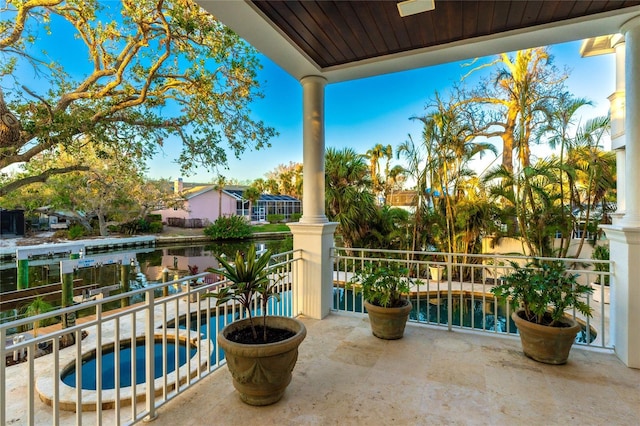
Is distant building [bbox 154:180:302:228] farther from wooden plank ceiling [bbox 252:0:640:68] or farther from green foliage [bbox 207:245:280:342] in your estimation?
green foliage [bbox 207:245:280:342]

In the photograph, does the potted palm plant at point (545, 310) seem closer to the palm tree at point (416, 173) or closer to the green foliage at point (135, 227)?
the palm tree at point (416, 173)

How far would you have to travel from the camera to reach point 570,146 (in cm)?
560

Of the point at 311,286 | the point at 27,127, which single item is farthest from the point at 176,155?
the point at 311,286

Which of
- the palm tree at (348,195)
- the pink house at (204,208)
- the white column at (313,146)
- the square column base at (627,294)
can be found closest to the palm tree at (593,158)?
the square column base at (627,294)

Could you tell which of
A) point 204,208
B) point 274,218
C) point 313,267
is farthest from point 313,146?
point 204,208

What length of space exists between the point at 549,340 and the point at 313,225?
2.39 m

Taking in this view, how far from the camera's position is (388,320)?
9.96 feet

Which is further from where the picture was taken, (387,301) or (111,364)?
(111,364)

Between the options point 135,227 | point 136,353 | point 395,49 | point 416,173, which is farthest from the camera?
point 135,227

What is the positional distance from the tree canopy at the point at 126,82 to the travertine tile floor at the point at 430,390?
14.1 ft

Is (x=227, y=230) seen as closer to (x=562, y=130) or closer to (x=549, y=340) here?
(x=562, y=130)

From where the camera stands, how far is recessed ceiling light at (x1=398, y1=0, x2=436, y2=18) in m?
2.21

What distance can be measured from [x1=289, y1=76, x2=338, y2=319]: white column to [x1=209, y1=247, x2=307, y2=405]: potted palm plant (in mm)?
1324

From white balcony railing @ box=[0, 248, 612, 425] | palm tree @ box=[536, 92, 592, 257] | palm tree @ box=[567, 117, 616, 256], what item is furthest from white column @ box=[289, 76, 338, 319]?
palm tree @ box=[567, 117, 616, 256]
